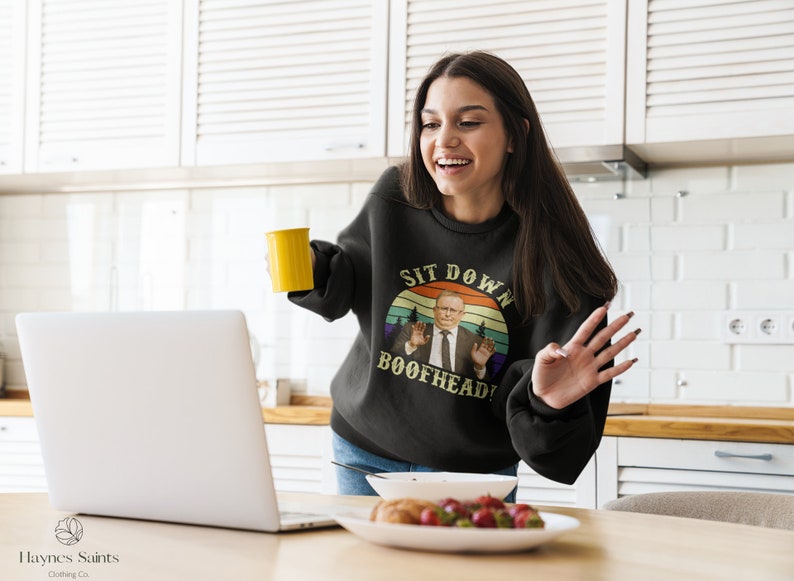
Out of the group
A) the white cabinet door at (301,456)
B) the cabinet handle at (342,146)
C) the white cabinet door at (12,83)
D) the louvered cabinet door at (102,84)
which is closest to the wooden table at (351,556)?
the white cabinet door at (301,456)

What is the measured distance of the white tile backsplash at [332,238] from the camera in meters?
2.98

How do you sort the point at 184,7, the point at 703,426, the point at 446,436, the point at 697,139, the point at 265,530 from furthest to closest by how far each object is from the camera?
the point at 184,7, the point at 697,139, the point at 703,426, the point at 446,436, the point at 265,530

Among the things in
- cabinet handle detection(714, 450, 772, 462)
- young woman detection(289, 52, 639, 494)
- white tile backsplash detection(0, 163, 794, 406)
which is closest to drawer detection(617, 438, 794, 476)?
cabinet handle detection(714, 450, 772, 462)

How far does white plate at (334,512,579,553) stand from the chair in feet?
2.31

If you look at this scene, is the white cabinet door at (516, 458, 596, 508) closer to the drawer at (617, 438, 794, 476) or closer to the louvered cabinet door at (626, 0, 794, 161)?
the drawer at (617, 438, 794, 476)

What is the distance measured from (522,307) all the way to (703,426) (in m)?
1.07

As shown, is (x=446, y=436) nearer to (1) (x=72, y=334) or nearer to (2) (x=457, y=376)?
(2) (x=457, y=376)

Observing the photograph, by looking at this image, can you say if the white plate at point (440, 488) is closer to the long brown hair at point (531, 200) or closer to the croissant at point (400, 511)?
the croissant at point (400, 511)

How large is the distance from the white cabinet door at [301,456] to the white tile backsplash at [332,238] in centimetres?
50

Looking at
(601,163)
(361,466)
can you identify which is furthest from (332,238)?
(361,466)

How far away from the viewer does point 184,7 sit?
329cm

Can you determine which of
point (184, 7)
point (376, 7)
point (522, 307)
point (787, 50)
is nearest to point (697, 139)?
point (787, 50)

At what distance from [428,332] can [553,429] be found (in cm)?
36

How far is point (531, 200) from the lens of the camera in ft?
5.87
